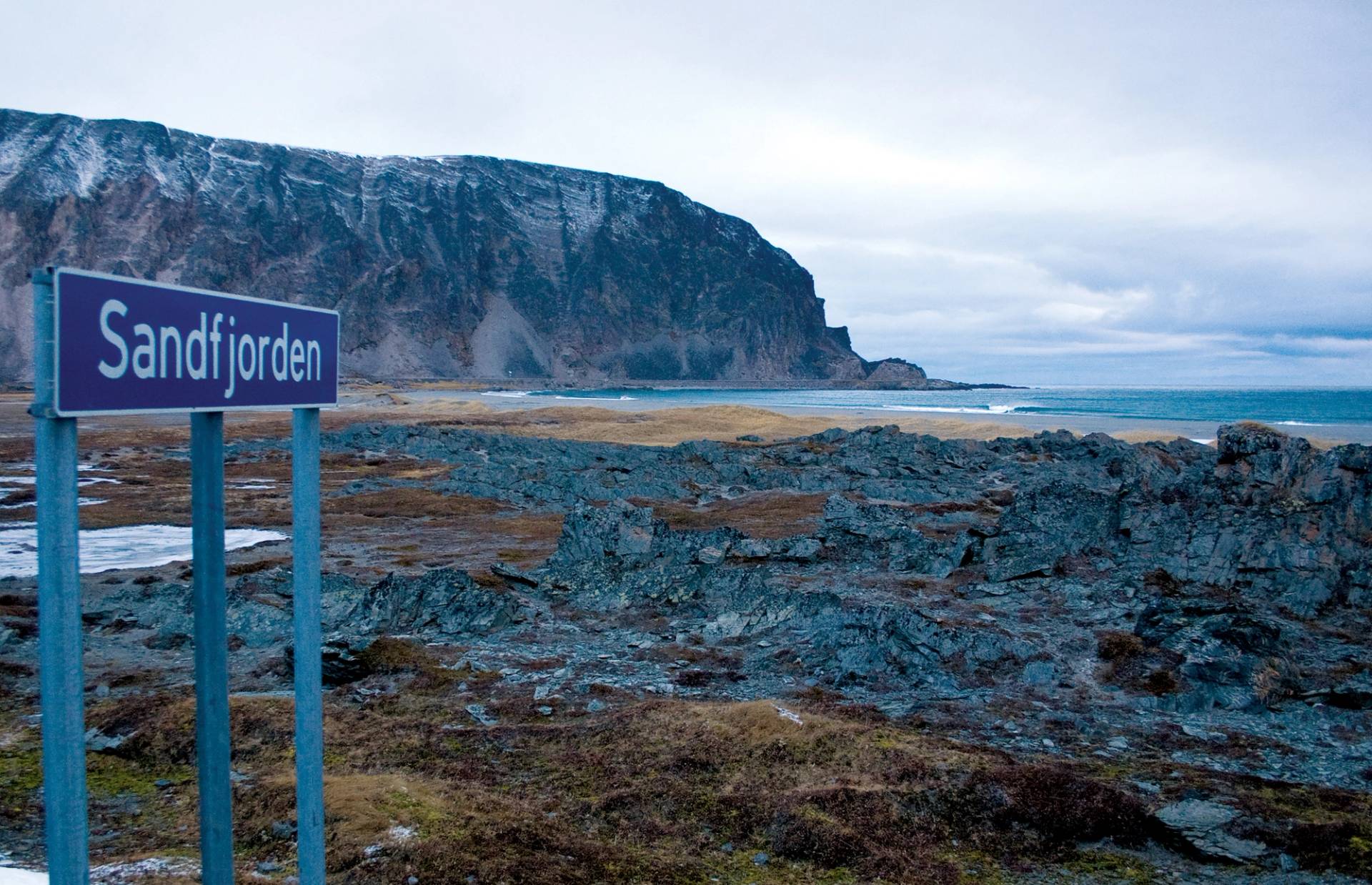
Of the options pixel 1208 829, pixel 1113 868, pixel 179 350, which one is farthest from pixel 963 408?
pixel 179 350

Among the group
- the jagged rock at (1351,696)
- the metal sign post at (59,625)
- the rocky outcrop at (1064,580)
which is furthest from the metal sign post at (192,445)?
the jagged rock at (1351,696)

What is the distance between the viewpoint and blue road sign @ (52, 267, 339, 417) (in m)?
2.41

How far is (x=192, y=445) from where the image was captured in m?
2.92

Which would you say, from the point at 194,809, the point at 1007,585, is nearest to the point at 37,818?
the point at 194,809

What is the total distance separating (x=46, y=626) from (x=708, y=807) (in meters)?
6.20

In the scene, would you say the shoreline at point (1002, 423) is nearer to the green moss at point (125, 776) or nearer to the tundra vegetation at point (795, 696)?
the tundra vegetation at point (795, 696)

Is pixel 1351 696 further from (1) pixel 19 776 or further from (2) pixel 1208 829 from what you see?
(1) pixel 19 776

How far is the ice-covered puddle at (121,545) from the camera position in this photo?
19391 millimetres

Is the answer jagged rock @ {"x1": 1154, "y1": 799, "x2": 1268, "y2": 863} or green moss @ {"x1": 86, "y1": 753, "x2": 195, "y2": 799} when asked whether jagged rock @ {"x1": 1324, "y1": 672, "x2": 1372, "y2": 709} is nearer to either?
Answer: jagged rock @ {"x1": 1154, "y1": 799, "x2": 1268, "y2": 863}

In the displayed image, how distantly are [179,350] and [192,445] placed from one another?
0.32m

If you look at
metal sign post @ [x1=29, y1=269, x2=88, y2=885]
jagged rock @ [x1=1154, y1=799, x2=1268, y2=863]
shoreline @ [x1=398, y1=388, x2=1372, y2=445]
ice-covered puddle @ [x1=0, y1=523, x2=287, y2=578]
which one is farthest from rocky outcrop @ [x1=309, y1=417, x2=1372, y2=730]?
shoreline @ [x1=398, y1=388, x2=1372, y2=445]

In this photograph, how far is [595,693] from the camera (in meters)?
11.2

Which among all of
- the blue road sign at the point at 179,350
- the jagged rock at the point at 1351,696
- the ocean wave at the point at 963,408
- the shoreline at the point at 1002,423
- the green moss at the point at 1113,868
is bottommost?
the green moss at the point at 1113,868

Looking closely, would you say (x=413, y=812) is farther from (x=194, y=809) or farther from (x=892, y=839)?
(x=892, y=839)
